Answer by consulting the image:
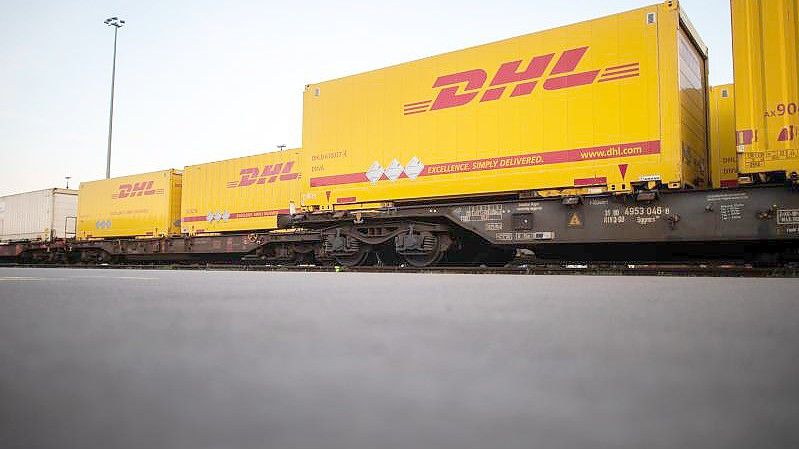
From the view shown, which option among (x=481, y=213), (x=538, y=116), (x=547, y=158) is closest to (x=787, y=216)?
(x=547, y=158)

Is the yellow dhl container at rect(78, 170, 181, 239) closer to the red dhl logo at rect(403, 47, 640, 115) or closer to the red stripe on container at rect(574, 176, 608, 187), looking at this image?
the red dhl logo at rect(403, 47, 640, 115)

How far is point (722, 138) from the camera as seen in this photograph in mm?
9289

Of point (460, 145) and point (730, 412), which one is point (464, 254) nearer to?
point (460, 145)

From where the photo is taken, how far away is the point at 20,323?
5.45ft

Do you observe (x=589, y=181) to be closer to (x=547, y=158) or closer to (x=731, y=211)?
(x=547, y=158)

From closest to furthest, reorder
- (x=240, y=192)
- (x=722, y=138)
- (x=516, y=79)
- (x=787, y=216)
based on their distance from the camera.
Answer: (x=787, y=216)
(x=516, y=79)
(x=722, y=138)
(x=240, y=192)

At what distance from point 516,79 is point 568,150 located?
5.06 ft

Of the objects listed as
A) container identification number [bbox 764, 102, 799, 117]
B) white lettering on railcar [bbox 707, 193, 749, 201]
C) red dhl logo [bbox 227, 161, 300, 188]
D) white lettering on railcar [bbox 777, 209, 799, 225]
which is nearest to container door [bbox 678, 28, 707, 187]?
white lettering on railcar [bbox 707, 193, 749, 201]

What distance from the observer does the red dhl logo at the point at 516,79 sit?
7.93 m

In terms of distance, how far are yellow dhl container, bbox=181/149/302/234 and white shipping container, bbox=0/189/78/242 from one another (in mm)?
8285

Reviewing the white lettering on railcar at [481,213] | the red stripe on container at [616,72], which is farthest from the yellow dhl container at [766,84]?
the white lettering on railcar at [481,213]

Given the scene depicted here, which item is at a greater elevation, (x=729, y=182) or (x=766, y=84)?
(x=766, y=84)

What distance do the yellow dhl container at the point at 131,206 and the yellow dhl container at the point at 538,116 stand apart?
8465 mm

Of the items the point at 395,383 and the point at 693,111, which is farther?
the point at 693,111
